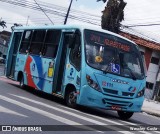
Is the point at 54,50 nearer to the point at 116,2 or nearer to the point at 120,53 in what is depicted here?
the point at 120,53

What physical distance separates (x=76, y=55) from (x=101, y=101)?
1.80m

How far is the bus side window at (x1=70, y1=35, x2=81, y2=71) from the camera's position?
13175 mm

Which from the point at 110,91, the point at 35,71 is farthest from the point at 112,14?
the point at 110,91

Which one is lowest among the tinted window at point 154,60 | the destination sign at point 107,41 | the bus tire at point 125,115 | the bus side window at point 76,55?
the bus tire at point 125,115

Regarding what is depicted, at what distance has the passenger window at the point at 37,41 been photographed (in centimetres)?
1636

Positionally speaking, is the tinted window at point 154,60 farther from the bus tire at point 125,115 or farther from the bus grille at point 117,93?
the bus grille at point 117,93

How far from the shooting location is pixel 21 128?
831 cm


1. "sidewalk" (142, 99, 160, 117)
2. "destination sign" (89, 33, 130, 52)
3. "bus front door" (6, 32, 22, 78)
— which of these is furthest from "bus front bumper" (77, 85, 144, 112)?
"sidewalk" (142, 99, 160, 117)

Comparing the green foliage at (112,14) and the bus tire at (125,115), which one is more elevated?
the green foliage at (112,14)

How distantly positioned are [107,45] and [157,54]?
34727 mm

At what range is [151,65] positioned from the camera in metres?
47.4

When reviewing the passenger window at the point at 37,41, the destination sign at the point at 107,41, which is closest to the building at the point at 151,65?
the passenger window at the point at 37,41

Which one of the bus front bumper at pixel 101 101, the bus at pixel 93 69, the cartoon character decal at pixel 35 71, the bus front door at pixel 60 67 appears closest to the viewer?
the bus front bumper at pixel 101 101

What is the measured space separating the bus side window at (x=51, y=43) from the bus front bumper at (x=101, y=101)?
112 inches
